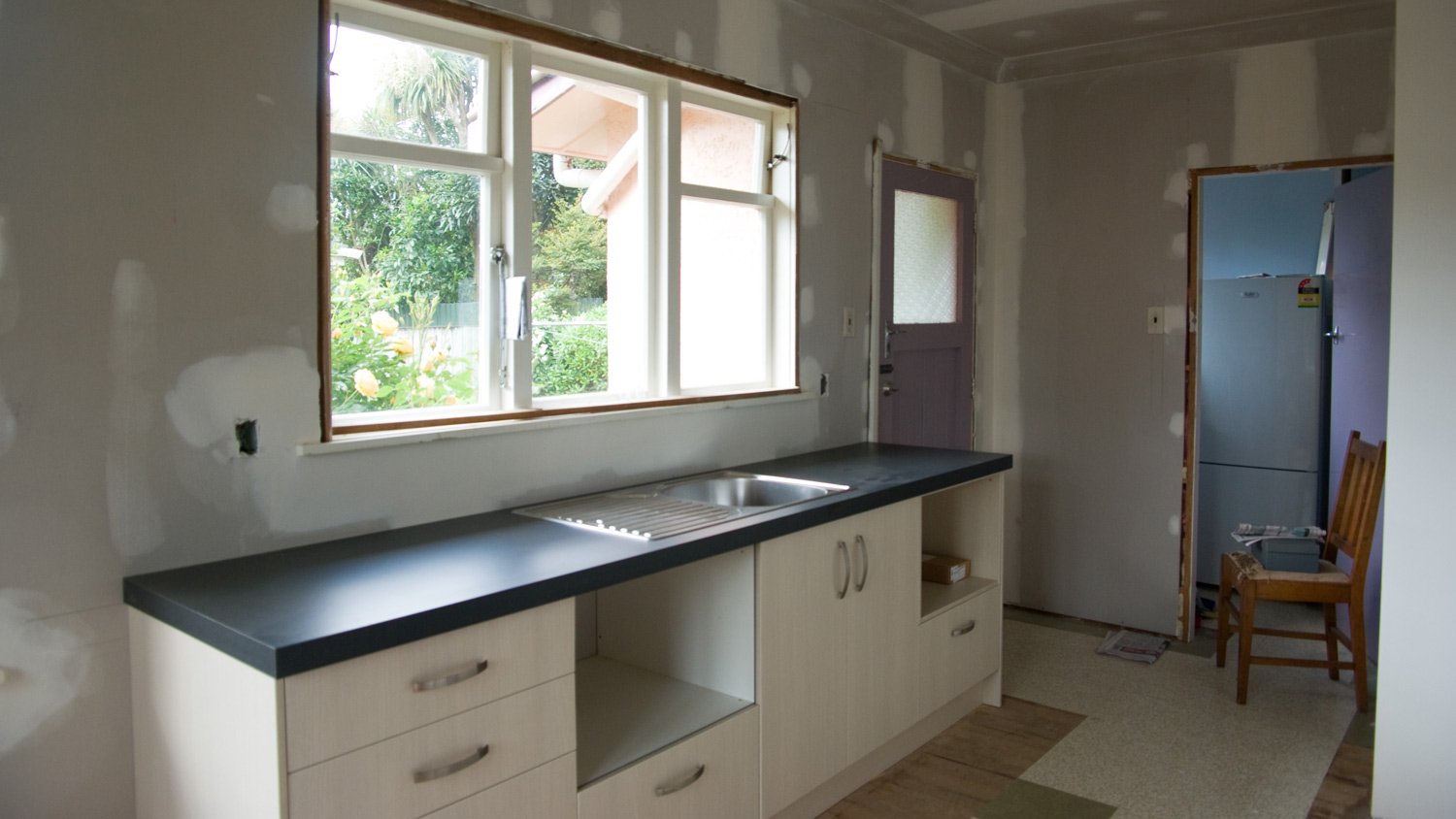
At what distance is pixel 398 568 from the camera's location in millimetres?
1984

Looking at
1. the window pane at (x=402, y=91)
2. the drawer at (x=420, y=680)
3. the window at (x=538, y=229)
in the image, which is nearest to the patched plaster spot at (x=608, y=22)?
the window at (x=538, y=229)

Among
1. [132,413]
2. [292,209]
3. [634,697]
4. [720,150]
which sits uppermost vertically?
[720,150]

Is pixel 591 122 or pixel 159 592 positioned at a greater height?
pixel 591 122

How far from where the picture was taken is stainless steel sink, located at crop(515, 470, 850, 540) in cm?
238

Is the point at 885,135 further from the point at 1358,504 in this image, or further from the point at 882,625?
the point at 1358,504

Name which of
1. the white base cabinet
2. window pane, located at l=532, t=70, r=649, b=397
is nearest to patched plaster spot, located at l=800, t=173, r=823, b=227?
window pane, located at l=532, t=70, r=649, b=397

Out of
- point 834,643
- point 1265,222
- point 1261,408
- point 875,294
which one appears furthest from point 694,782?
point 1265,222

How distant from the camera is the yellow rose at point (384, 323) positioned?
2.36 meters

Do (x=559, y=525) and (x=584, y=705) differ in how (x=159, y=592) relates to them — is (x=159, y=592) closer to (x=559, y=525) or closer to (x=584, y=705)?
(x=559, y=525)

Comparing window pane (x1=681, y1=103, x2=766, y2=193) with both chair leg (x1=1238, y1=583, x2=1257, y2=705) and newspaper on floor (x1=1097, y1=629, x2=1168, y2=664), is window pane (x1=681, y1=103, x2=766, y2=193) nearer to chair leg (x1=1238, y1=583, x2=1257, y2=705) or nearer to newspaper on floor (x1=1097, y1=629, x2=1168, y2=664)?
chair leg (x1=1238, y1=583, x2=1257, y2=705)

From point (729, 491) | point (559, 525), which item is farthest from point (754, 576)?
point (729, 491)

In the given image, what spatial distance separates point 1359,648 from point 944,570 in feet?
4.55

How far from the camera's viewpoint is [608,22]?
2.75 m

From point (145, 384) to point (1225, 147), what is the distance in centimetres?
384
